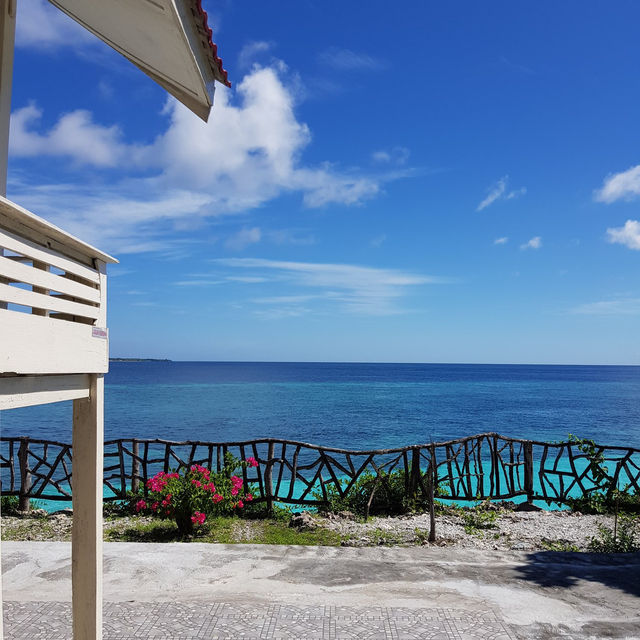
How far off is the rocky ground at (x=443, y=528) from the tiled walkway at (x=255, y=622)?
318 cm

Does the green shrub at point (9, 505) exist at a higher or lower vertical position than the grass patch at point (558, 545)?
higher

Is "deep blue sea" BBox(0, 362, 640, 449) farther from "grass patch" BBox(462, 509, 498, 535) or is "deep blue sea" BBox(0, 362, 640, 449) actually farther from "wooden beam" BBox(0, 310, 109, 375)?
"wooden beam" BBox(0, 310, 109, 375)

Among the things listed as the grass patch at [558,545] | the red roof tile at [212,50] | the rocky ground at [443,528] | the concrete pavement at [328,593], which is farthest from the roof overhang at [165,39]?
the grass patch at [558,545]

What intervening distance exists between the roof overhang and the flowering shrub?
247 inches

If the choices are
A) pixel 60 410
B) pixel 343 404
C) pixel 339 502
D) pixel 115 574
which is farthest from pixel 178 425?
pixel 115 574

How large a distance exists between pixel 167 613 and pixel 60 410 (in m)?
58.8

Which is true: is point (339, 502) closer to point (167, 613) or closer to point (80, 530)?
point (167, 613)

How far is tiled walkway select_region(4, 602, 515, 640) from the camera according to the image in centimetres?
530

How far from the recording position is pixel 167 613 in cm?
579

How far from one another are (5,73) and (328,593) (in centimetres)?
566

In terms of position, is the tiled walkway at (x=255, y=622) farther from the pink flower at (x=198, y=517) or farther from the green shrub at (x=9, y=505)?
the green shrub at (x=9, y=505)

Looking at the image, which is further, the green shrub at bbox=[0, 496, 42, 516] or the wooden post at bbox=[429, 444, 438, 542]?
the green shrub at bbox=[0, 496, 42, 516]

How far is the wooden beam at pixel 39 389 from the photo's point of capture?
298cm

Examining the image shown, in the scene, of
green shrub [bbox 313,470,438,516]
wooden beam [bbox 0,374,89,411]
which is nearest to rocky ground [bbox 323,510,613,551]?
green shrub [bbox 313,470,438,516]
